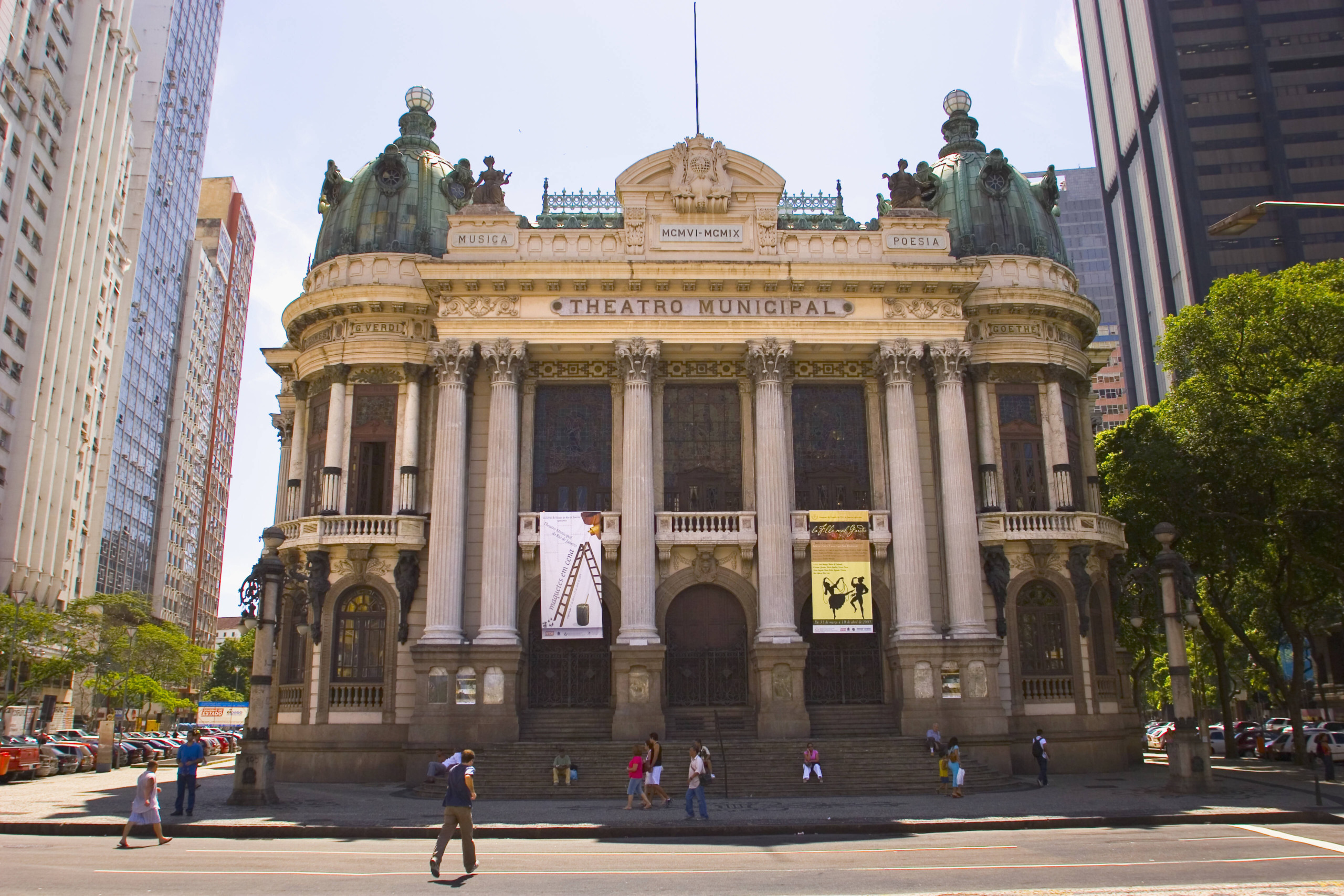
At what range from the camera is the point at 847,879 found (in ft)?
46.6

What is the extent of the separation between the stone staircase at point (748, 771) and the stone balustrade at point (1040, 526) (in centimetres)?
768

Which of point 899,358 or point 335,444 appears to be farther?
point 335,444

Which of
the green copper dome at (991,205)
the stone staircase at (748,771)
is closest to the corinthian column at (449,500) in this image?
the stone staircase at (748,771)

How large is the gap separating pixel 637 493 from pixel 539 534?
3487mm

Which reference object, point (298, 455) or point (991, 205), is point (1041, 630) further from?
point (298, 455)

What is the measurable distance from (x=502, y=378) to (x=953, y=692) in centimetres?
1746

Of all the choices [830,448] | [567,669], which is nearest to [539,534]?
[567,669]

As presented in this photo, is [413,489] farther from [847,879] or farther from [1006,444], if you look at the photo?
[847,879]

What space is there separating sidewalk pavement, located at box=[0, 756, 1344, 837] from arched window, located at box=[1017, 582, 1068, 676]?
484 cm

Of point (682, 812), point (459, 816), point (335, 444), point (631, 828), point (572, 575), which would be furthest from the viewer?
point (335, 444)

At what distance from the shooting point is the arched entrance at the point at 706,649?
34094mm

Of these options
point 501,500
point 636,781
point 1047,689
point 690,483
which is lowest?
point 636,781

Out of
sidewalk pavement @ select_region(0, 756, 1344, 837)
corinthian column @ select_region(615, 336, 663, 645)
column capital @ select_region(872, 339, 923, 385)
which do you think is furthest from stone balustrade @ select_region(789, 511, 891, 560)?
sidewalk pavement @ select_region(0, 756, 1344, 837)

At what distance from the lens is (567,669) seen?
113ft
